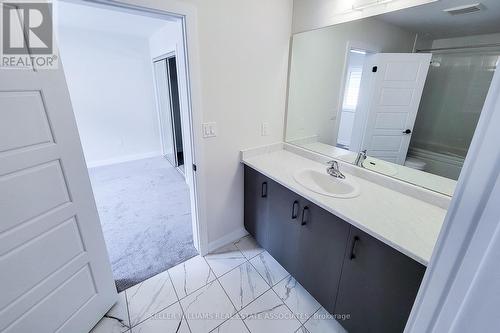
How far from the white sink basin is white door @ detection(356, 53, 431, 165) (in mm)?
342

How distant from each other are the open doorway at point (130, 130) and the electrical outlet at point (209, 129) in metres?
0.17

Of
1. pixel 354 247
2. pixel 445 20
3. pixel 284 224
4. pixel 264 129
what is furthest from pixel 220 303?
pixel 445 20

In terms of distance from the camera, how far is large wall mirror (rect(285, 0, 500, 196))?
1175 mm

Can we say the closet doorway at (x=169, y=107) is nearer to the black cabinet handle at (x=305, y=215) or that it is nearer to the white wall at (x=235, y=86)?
the white wall at (x=235, y=86)

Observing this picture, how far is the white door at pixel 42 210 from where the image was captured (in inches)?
37.1

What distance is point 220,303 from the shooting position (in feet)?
5.23

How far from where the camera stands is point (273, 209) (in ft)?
5.79

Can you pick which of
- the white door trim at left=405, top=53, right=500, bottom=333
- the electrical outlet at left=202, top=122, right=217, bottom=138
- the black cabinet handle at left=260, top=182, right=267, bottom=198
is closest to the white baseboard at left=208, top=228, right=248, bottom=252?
the black cabinet handle at left=260, top=182, right=267, bottom=198

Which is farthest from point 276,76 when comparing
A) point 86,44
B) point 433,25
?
point 86,44

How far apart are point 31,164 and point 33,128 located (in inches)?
6.5

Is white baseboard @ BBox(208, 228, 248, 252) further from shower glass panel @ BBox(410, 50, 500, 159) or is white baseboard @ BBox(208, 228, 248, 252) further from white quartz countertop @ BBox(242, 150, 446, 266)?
shower glass panel @ BBox(410, 50, 500, 159)

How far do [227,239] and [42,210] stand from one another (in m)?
1.43

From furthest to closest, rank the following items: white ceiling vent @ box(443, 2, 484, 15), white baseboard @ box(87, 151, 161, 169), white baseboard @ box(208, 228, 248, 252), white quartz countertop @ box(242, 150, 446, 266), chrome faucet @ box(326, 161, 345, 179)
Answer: white baseboard @ box(87, 151, 161, 169), white baseboard @ box(208, 228, 248, 252), chrome faucet @ box(326, 161, 345, 179), white ceiling vent @ box(443, 2, 484, 15), white quartz countertop @ box(242, 150, 446, 266)
